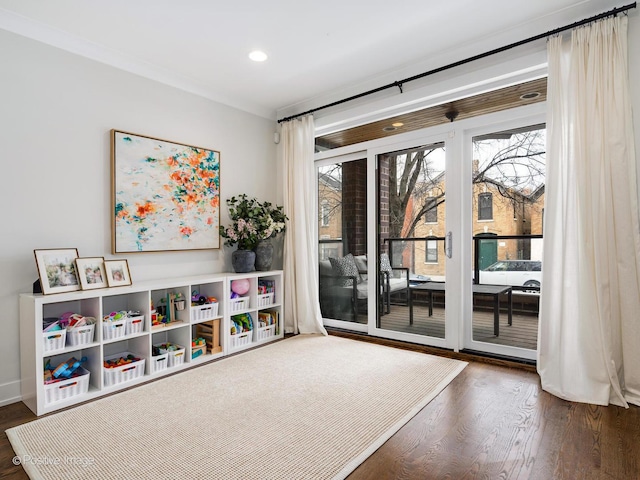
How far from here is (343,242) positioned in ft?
13.8

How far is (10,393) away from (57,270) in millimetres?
871

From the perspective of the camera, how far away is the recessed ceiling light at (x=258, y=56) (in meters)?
3.07

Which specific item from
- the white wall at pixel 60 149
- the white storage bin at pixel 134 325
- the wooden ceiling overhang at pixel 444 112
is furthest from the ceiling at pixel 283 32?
the white storage bin at pixel 134 325

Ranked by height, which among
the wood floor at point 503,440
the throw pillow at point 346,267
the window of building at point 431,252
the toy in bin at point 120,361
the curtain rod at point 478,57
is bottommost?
the wood floor at point 503,440

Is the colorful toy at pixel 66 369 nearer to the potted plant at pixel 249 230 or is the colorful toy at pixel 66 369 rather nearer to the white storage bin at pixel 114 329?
the white storage bin at pixel 114 329

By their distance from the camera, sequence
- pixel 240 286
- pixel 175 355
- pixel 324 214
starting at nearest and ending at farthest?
pixel 175 355 < pixel 240 286 < pixel 324 214

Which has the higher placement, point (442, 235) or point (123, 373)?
point (442, 235)

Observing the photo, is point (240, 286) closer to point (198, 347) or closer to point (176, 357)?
point (198, 347)

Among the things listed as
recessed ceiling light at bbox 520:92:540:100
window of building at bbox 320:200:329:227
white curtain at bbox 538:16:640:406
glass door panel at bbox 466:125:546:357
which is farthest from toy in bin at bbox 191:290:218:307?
recessed ceiling light at bbox 520:92:540:100

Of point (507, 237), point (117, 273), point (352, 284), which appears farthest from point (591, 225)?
point (117, 273)

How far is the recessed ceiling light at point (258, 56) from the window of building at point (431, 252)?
86.3 inches

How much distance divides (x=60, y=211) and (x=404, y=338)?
10.3 ft

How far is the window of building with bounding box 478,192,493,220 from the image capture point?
3211mm

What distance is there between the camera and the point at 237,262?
3758 millimetres
